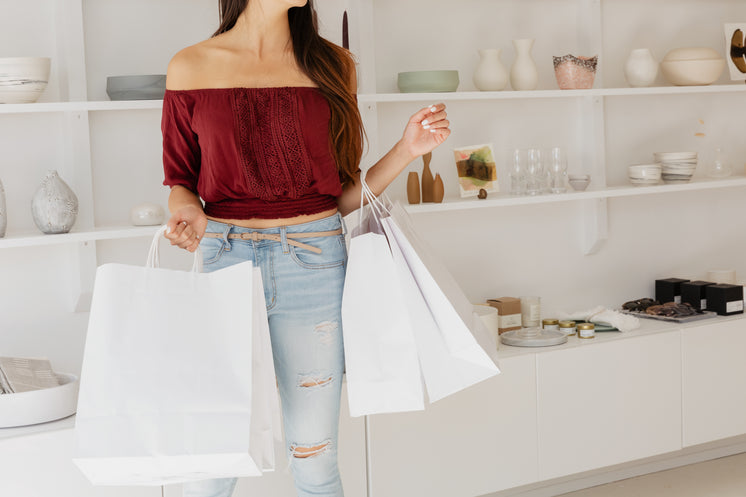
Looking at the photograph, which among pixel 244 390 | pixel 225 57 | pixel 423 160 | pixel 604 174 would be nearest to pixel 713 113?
pixel 604 174

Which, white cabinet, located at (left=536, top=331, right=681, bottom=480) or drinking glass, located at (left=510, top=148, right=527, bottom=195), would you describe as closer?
white cabinet, located at (left=536, top=331, right=681, bottom=480)

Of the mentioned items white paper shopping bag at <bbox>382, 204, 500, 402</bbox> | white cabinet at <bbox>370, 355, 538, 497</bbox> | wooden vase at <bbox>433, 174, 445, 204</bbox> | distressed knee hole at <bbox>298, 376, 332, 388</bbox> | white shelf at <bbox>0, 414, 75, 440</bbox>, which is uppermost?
wooden vase at <bbox>433, 174, 445, 204</bbox>

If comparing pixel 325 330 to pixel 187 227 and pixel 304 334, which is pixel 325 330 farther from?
pixel 187 227

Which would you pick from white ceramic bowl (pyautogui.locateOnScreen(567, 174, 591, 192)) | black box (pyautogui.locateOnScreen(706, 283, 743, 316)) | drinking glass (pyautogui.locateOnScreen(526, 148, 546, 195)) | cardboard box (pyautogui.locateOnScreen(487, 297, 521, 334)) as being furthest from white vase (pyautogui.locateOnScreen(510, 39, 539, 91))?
black box (pyautogui.locateOnScreen(706, 283, 743, 316))

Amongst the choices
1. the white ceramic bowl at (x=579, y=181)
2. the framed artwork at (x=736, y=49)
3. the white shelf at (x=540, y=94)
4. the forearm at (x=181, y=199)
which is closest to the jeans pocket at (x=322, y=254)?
the forearm at (x=181, y=199)

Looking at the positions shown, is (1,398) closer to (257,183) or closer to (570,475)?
(257,183)

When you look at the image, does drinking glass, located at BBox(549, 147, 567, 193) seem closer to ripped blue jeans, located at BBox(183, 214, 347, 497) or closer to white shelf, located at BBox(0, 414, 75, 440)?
ripped blue jeans, located at BBox(183, 214, 347, 497)

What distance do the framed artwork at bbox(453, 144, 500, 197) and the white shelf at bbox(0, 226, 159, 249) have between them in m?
1.12

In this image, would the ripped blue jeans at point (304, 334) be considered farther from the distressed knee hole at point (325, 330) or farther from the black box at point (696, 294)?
the black box at point (696, 294)

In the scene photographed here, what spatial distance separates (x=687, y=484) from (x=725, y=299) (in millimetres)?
728

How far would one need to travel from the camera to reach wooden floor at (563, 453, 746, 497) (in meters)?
3.20

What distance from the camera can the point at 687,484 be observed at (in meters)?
3.28

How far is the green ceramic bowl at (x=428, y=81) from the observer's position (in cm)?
289

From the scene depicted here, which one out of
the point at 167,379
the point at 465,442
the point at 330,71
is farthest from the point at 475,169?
the point at 167,379
